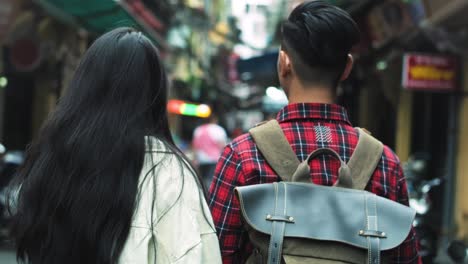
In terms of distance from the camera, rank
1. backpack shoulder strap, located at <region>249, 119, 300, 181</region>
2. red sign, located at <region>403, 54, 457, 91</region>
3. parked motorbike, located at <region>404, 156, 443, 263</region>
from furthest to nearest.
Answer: red sign, located at <region>403, 54, 457, 91</region>, parked motorbike, located at <region>404, 156, 443, 263</region>, backpack shoulder strap, located at <region>249, 119, 300, 181</region>

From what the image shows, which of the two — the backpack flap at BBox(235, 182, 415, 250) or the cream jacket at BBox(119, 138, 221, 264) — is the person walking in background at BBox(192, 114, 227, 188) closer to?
the backpack flap at BBox(235, 182, 415, 250)

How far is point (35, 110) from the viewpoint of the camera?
12.2m

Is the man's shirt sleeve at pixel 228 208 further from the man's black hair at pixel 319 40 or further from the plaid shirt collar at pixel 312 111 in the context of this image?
the man's black hair at pixel 319 40

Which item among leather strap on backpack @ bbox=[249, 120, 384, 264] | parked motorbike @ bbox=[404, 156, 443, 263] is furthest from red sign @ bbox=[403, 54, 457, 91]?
leather strap on backpack @ bbox=[249, 120, 384, 264]

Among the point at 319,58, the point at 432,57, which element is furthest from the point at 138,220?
the point at 432,57

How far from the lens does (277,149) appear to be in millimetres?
2064

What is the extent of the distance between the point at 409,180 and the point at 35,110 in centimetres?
722

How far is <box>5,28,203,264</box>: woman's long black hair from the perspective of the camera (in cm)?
176

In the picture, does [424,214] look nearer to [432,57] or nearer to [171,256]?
[432,57]

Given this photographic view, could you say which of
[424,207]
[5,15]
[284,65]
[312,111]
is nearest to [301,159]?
[312,111]

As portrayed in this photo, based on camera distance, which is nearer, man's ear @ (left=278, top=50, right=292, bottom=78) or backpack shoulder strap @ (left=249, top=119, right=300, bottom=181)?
backpack shoulder strap @ (left=249, top=119, right=300, bottom=181)

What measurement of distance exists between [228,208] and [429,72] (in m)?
7.80

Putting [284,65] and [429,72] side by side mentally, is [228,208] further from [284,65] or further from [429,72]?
[429,72]

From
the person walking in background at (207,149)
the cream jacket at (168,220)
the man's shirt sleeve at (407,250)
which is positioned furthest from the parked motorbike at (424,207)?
the cream jacket at (168,220)
